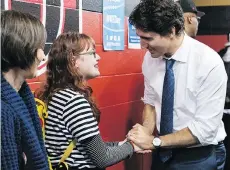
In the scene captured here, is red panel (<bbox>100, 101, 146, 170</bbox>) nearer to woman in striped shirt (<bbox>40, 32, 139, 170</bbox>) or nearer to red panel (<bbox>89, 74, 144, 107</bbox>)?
red panel (<bbox>89, 74, 144, 107</bbox>)

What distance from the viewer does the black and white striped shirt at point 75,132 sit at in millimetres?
1475

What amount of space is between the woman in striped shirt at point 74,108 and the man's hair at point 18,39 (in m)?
0.41

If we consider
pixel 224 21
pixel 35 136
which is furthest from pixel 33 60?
pixel 224 21

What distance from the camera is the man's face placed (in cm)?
178

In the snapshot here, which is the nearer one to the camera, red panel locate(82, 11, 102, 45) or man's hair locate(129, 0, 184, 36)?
man's hair locate(129, 0, 184, 36)

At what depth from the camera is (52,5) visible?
187cm

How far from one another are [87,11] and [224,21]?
2721 mm

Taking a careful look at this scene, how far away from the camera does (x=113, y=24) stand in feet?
7.90

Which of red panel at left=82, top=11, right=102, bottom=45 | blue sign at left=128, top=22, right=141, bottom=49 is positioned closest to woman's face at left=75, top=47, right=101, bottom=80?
red panel at left=82, top=11, right=102, bottom=45

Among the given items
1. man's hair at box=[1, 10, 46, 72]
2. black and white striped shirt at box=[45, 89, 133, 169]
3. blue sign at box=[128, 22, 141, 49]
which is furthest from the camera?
blue sign at box=[128, 22, 141, 49]

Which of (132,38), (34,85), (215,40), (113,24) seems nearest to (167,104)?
(34,85)

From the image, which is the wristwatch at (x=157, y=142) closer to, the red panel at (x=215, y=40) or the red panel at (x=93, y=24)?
the red panel at (x=93, y=24)

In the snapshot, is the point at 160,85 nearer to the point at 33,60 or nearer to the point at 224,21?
the point at 33,60

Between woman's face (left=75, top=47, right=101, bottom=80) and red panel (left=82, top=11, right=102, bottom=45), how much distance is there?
1.70 ft
